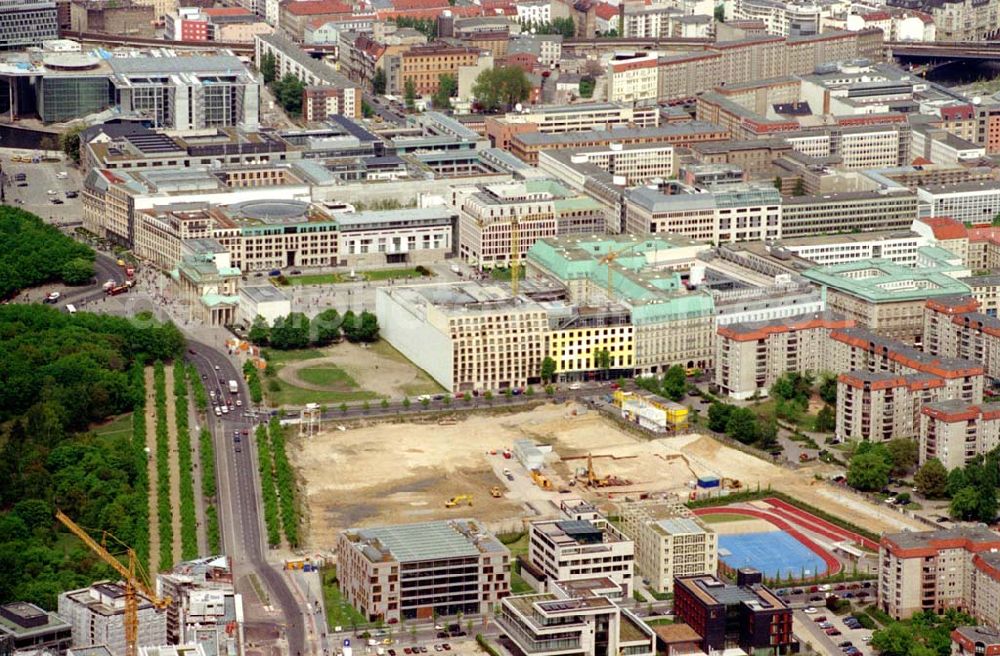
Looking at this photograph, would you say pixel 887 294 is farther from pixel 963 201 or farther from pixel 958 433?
pixel 963 201

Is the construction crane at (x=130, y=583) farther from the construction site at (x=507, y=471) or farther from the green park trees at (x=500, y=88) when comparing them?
the green park trees at (x=500, y=88)

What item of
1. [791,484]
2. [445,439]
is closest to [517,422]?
[445,439]

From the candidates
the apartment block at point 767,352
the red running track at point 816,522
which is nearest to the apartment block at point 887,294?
the apartment block at point 767,352

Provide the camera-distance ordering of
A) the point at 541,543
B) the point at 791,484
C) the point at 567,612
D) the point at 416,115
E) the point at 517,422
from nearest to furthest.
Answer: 1. the point at 567,612
2. the point at 541,543
3. the point at 791,484
4. the point at 517,422
5. the point at 416,115

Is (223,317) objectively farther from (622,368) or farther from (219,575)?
(219,575)

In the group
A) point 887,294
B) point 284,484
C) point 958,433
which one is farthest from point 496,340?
point 958,433

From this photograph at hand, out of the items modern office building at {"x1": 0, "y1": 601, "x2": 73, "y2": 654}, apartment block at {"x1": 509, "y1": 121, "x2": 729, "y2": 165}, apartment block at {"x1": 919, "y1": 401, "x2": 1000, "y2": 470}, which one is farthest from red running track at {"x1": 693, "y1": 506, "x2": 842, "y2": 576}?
apartment block at {"x1": 509, "y1": 121, "x2": 729, "y2": 165}
